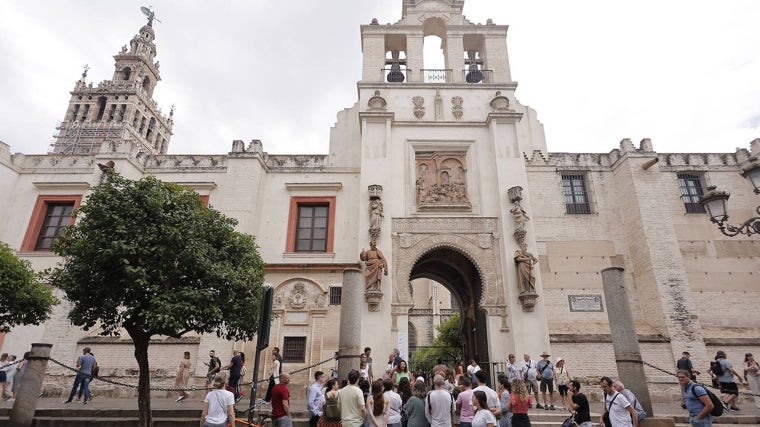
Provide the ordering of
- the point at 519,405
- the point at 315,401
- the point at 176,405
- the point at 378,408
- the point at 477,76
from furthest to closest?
the point at 477,76 < the point at 176,405 < the point at 315,401 < the point at 519,405 < the point at 378,408

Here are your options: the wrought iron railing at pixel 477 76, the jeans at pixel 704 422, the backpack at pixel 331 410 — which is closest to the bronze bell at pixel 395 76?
the wrought iron railing at pixel 477 76

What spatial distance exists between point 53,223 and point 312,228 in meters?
11.4

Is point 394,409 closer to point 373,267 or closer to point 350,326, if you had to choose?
point 350,326

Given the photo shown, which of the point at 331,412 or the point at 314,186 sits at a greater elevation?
the point at 314,186

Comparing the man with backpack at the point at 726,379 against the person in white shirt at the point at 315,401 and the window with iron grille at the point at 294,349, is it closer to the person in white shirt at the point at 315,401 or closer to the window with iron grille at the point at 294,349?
the person in white shirt at the point at 315,401

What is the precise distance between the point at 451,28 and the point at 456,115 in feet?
17.6

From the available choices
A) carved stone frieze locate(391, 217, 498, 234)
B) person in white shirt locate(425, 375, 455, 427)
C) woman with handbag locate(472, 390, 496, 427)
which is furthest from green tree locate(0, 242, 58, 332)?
woman with handbag locate(472, 390, 496, 427)

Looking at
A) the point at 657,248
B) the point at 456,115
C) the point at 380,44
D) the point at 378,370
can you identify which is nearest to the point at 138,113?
the point at 380,44

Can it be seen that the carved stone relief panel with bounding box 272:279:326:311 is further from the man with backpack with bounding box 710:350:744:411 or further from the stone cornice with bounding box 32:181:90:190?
the man with backpack with bounding box 710:350:744:411

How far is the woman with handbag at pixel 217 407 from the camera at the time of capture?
20.7ft

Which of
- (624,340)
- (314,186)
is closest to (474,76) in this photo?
(314,186)

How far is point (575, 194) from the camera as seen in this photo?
1962cm

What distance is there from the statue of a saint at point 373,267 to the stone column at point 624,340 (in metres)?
7.55

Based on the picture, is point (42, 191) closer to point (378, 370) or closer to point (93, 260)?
point (93, 260)
